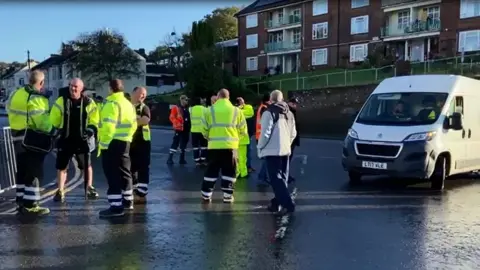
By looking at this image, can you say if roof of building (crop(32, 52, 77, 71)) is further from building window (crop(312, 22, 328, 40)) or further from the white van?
the white van

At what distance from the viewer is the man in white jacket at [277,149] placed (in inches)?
328

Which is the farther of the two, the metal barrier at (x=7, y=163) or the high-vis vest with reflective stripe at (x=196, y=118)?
the high-vis vest with reflective stripe at (x=196, y=118)

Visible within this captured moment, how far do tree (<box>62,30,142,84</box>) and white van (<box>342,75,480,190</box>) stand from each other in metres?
59.6

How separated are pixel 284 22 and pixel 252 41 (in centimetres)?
635

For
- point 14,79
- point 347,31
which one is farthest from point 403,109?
point 14,79

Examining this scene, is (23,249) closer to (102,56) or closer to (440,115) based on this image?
(440,115)

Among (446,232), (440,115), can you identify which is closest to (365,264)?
(446,232)

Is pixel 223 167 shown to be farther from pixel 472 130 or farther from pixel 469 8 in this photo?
pixel 469 8

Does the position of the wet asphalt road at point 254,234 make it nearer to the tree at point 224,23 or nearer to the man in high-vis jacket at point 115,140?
the man in high-vis jacket at point 115,140

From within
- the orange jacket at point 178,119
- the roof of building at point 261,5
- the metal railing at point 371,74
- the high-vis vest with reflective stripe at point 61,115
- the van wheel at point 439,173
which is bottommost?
the van wheel at point 439,173

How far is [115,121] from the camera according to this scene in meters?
7.88

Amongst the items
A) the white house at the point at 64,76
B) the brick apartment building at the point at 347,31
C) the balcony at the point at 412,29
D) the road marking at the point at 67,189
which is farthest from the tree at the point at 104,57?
the road marking at the point at 67,189

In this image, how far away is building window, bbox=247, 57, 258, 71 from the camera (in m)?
68.1

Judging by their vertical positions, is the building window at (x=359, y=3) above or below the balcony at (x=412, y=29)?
above
